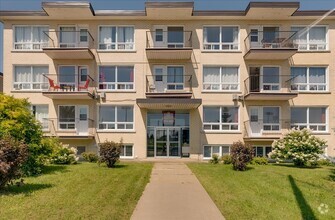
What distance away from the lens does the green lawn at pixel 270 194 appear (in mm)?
7230

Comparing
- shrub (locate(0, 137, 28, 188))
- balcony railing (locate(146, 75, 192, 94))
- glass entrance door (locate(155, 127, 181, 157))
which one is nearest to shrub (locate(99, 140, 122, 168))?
shrub (locate(0, 137, 28, 188))

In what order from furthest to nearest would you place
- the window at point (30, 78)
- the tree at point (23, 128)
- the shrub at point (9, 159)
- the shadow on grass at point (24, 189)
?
the window at point (30, 78) < the tree at point (23, 128) < the shadow on grass at point (24, 189) < the shrub at point (9, 159)

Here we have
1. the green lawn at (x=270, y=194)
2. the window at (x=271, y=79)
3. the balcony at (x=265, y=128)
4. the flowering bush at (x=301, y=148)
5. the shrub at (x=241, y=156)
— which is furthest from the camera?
the window at (x=271, y=79)

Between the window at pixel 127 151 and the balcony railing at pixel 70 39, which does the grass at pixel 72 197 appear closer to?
the window at pixel 127 151

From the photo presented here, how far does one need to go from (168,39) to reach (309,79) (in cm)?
1158

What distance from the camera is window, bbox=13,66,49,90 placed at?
2273cm

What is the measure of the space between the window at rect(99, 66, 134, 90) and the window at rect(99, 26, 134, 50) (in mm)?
1686

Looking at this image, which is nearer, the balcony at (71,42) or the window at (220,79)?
the balcony at (71,42)

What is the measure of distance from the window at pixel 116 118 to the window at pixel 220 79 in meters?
6.36

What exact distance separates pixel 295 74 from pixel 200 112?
8.17 metres

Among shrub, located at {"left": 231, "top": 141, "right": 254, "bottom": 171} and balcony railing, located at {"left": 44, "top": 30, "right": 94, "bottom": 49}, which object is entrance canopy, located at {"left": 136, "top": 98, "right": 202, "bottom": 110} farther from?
balcony railing, located at {"left": 44, "top": 30, "right": 94, "bottom": 49}

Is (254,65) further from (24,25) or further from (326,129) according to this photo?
(24,25)

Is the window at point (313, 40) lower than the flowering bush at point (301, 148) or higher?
higher

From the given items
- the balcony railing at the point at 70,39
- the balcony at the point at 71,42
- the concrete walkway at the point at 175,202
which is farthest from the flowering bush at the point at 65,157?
the balcony railing at the point at 70,39
